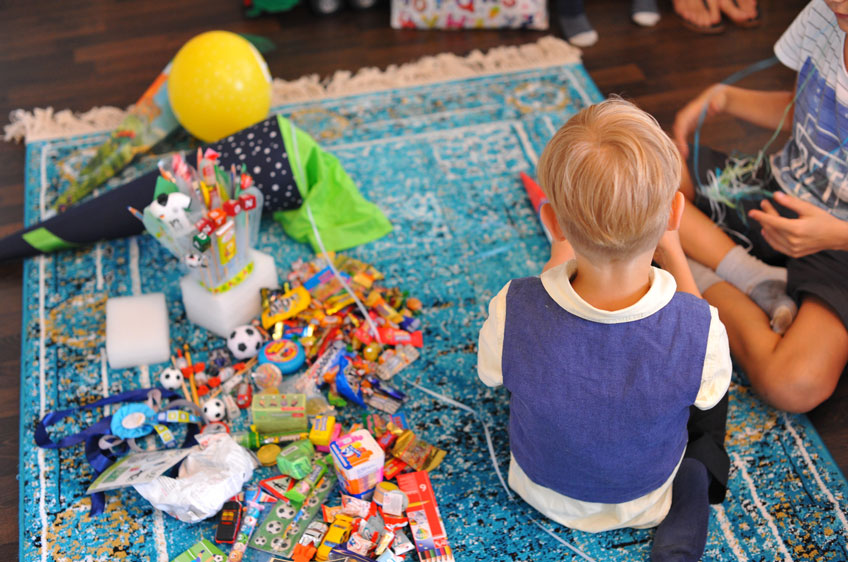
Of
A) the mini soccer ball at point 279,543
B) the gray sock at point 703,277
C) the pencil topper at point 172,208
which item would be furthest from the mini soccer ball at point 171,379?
the gray sock at point 703,277

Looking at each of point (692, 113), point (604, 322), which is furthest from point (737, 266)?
point (604, 322)

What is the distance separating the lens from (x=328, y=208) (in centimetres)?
184

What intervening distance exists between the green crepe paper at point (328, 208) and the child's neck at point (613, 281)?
866 mm

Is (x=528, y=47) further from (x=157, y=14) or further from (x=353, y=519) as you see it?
(x=353, y=519)

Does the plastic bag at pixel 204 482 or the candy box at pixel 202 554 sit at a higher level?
the plastic bag at pixel 204 482

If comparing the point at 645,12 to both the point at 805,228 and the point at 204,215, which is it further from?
the point at 204,215

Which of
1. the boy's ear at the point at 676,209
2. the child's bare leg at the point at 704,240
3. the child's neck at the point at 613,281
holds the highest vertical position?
the boy's ear at the point at 676,209

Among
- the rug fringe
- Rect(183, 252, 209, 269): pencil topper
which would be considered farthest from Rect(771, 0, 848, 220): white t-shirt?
Rect(183, 252, 209, 269): pencil topper

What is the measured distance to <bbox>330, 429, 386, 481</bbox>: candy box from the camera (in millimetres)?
1328

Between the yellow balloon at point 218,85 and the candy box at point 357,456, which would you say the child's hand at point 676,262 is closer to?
the candy box at point 357,456

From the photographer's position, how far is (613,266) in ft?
3.25

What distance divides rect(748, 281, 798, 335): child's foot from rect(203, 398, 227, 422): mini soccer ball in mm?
1039

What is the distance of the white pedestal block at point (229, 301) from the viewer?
5.21 feet

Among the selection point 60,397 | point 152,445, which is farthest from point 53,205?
point 152,445
